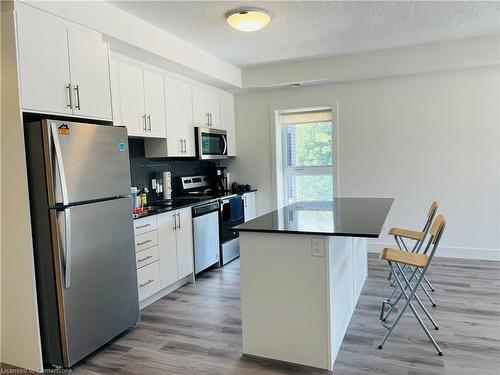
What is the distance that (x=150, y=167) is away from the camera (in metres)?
4.28

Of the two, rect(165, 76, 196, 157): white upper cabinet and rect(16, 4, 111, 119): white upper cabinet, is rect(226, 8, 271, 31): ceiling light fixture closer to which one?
rect(16, 4, 111, 119): white upper cabinet

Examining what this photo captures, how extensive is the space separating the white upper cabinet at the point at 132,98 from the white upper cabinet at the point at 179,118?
44cm

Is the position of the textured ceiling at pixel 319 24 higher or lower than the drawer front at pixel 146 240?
higher

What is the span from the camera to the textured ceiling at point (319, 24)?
9.94 ft

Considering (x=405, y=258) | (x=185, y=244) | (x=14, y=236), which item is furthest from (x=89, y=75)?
(x=405, y=258)

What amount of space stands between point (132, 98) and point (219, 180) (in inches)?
80.1

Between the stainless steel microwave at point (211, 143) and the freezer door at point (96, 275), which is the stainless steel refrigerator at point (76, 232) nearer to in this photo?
the freezer door at point (96, 275)

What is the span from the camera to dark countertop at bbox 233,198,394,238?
7.36 feet


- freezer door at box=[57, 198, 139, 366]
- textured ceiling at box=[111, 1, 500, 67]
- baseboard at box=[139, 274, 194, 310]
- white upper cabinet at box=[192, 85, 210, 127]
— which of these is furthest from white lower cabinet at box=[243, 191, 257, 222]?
freezer door at box=[57, 198, 139, 366]

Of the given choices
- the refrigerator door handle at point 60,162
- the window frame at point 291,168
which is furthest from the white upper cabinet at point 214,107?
the refrigerator door handle at point 60,162

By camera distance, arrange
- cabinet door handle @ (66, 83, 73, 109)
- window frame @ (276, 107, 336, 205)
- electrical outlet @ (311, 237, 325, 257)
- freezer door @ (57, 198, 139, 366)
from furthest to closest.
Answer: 1. window frame @ (276, 107, 336, 205)
2. cabinet door handle @ (66, 83, 73, 109)
3. freezer door @ (57, 198, 139, 366)
4. electrical outlet @ (311, 237, 325, 257)

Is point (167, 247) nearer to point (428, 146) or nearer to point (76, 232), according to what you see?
point (76, 232)

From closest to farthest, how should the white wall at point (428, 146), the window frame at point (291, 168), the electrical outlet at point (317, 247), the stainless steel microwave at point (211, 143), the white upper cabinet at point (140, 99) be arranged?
1. the electrical outlet at point (317, 247)
2. the white upper cabinet at point (140, 99)
3. the white wall at point (428, 146)
4. the stainless steel microwave at point (211, 143)
5. the window frame at point (291, 168)

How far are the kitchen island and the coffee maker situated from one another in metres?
2.66
